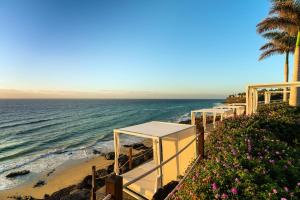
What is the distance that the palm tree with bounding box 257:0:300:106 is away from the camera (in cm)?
1110

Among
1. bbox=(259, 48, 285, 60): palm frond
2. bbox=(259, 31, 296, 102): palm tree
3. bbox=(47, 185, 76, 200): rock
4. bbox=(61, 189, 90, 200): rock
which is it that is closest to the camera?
bbox=(61, 189, 90, 200): rock

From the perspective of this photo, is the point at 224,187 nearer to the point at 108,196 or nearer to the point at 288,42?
the point at 108,196

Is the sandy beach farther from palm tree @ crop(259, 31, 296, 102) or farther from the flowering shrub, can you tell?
palm tree @ crop(259, 31, 296, 102)

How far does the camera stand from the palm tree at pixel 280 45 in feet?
53.4

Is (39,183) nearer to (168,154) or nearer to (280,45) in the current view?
(168,154)

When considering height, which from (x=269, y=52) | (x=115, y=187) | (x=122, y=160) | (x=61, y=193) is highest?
(x=269, y=52)

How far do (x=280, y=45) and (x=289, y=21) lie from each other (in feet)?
21.5

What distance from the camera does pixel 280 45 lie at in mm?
17219

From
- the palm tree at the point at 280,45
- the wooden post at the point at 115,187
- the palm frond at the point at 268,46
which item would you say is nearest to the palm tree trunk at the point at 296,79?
the palm tree at the point at 280,45

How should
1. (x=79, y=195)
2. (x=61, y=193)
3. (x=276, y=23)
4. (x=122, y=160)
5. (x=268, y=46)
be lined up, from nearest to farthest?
(x=79, y=195) < (x=61, y=193) < (x=276, y=23) < (x=122, y=160) < (x=268, y=46)

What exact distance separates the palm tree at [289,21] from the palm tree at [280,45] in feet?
15.9

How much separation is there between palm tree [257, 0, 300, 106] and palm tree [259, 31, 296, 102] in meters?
4.85

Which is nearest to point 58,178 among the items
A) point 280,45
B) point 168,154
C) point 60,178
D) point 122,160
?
point 60,178

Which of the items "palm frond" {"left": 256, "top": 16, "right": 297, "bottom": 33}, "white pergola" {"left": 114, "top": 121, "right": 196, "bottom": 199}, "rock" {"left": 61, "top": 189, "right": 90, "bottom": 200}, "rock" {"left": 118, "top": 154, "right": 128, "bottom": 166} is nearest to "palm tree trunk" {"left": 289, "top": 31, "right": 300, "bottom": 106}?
"palm frond" {"left": 256, "top": 16, "right": 297, "bottom": 33}
